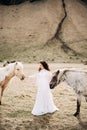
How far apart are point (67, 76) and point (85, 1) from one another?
24602 millimetres

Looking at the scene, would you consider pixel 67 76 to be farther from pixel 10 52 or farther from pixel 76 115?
pixel 10 52

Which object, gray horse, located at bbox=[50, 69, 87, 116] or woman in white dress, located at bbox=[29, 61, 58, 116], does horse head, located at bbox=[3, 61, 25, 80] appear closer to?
woman in white dress, located at bbox=[29, 61, 58, 116]

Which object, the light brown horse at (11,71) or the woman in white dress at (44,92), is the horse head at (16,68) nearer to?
the light brown horse at (11,71)

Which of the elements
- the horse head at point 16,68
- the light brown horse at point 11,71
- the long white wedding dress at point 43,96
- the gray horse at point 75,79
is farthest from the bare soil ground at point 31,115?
the horse head at point 16,68

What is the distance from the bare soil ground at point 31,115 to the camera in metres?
8.65

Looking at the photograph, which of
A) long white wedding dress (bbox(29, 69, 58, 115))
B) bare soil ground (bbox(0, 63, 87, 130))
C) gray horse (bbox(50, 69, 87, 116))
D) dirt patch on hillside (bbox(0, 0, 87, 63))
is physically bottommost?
dirt patch on hillside (bbox(0, 0, 87, 63))

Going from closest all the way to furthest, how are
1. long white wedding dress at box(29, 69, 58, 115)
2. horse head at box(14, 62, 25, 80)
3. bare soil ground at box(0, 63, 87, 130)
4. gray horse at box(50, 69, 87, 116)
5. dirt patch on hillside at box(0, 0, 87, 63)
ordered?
bare soil ground at box(0, 63, 87, 130) < gray horse at box(50, 69, 87, 116) < long white wedding dress at box(29, 69, 58, 115) < horse head at box(14, 62, 25, 80) < dirt patch on hillside at box(0, 0, 87, 63)

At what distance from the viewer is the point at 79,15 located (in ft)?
99.4

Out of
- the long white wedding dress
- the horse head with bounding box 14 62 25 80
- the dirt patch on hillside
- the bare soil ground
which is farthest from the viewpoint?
the dirt patch on hillside

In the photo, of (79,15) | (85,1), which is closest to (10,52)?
(79,15)

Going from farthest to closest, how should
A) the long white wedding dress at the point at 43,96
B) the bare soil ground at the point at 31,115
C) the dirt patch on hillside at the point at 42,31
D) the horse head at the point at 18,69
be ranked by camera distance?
the dirt patch on hillside at the point at 42,31 → the horse head at the point at 18,69 → the long white wedding dress at the point at 43,96 → the bare soil ground at the point at 31,115

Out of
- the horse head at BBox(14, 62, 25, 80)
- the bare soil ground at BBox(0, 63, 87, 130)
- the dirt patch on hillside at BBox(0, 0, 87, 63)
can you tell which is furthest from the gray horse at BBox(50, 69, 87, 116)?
the dirt patch on hillside at BBox(0, 0, 87, 63)

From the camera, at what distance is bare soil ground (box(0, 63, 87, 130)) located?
28.4ft

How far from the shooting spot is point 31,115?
31.0 ft
